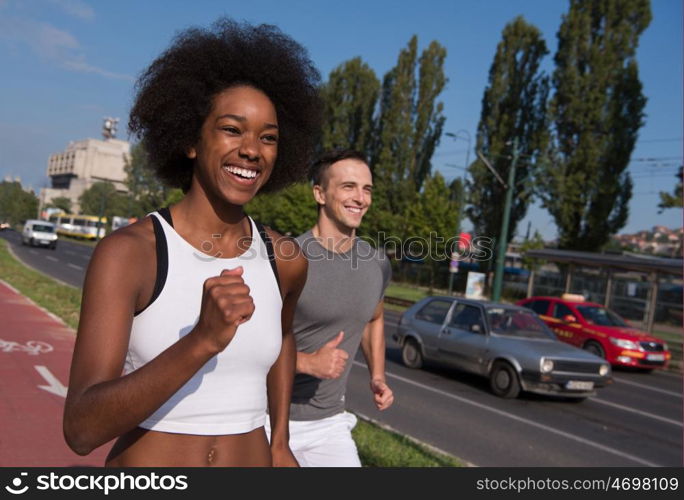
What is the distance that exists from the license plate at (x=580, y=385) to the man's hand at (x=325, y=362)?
852 centimetres

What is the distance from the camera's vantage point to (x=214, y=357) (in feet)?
6.29

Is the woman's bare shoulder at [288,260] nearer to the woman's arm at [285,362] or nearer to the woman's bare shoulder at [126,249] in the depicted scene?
the woman's arm at [285,362]

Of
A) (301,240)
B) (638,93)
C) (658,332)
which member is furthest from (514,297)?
(301,240)

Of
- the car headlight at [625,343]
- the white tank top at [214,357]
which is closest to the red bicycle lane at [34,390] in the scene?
the white tank top at [214,357]

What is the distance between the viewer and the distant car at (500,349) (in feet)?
34.9

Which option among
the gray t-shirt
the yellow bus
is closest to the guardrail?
the gray t-shirt

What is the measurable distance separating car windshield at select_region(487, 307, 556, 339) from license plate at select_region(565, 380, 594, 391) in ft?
3.67

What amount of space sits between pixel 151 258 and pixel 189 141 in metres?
0.60

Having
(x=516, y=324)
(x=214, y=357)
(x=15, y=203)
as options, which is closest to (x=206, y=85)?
(x=214, y=357)

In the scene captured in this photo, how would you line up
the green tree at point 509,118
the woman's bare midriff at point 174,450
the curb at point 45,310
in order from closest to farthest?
1. the woman's bare midriff at point 174,450
2. the curb at point 45,310
3. the green tree at point 509,118

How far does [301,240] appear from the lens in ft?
12.1

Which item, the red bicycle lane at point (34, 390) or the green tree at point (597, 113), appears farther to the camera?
the green tree at point (597, 113)

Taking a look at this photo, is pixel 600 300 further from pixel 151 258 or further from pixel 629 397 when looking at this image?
pixel 151 258

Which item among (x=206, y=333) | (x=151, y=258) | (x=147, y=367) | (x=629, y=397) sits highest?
(x=151, y=258)
